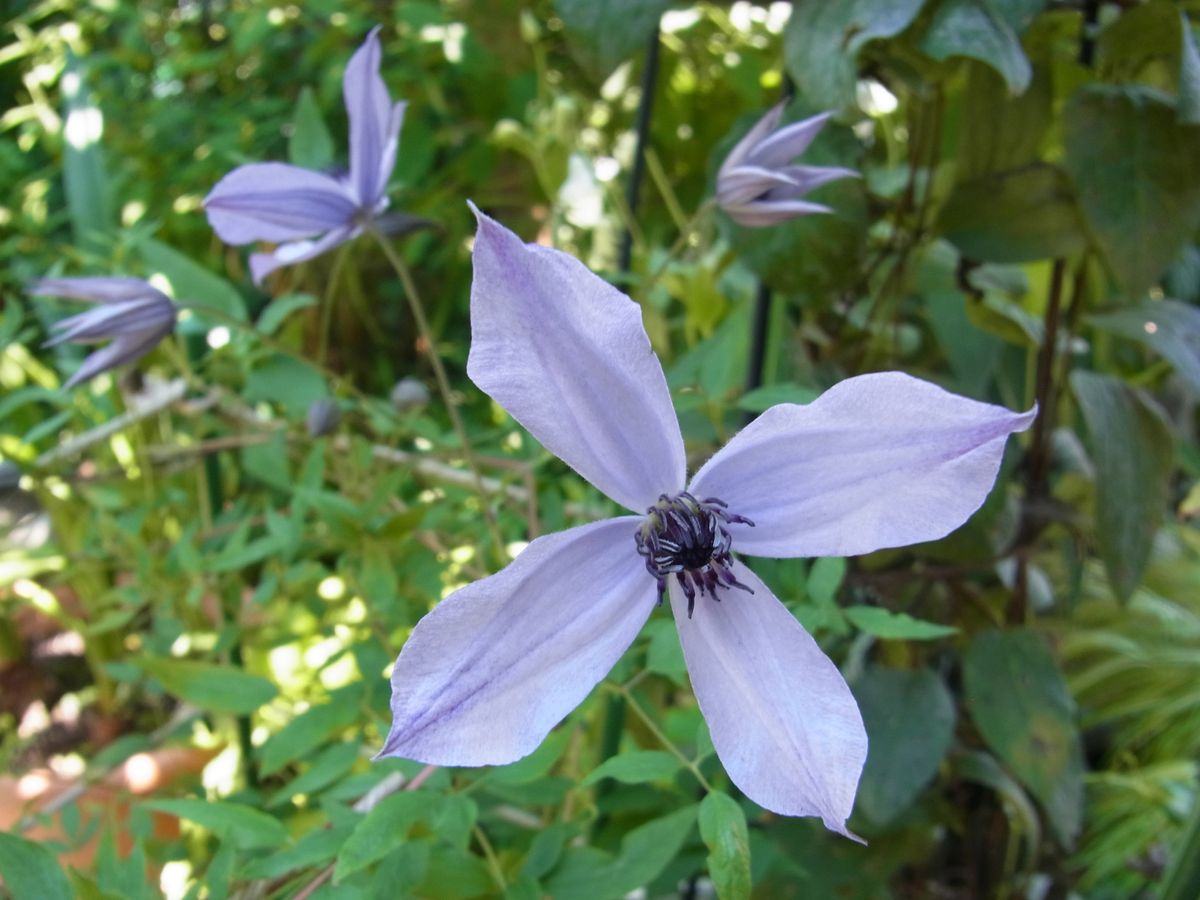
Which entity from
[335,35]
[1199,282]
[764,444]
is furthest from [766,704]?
[335,35]

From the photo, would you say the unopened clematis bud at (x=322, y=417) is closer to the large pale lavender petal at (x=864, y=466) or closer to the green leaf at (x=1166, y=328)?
the large pale lavender petal at (x=864, y=466)

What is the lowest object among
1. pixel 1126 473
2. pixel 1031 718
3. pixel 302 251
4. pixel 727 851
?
pixel 1031 718

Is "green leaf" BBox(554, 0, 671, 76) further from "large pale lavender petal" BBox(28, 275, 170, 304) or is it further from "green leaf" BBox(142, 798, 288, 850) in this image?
"green leaf" BBox(142, 798, 288, 850)

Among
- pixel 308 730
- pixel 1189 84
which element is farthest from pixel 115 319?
pixel 1189 84

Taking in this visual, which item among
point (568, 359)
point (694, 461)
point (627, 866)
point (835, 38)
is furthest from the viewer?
point (694, 461)

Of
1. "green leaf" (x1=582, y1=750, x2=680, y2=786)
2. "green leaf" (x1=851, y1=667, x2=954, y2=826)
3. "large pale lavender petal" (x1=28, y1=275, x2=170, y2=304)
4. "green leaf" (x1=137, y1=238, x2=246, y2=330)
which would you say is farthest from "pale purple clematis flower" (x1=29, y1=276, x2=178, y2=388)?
"green leaf" (x1=851, y1=667, x2=954, y2=826)

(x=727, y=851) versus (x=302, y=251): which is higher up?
(x=302, y=251)

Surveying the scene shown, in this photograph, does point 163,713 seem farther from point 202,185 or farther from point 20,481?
point 202,185

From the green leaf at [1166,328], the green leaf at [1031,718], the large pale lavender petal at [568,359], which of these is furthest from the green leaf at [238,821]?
the green leaf at [1166,328]

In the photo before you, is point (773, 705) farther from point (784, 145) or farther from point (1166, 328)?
point (1166, 328)
